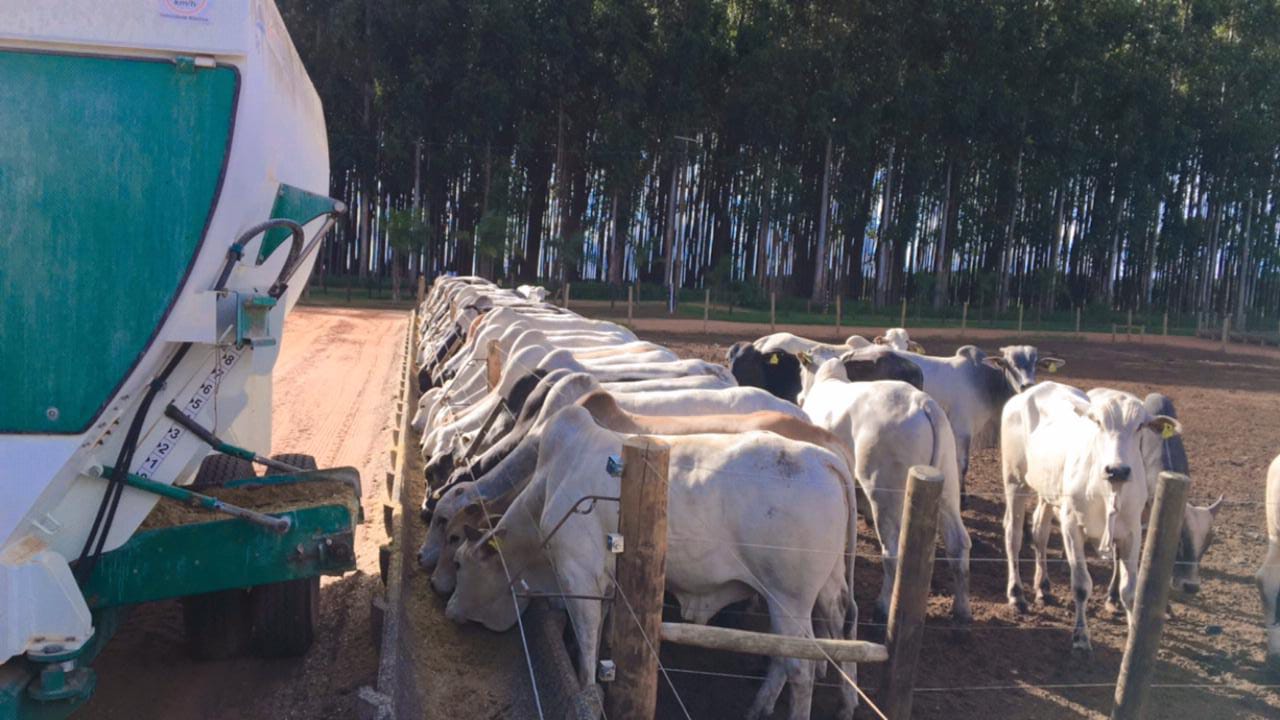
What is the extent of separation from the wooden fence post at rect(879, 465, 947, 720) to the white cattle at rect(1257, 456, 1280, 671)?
404cm

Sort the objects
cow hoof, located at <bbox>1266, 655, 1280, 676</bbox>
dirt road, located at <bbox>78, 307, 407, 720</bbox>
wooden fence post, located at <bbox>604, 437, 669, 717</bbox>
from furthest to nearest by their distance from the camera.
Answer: cow hoof, located at <bbox>1266, 655, 1280, 676</bbox>, dirt road, located at <bbox>78, 307, 407, 720</bbox>, wooden fence post, located at <bbox>604, 437, 669, 717</bbox>

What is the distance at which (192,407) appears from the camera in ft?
17.1

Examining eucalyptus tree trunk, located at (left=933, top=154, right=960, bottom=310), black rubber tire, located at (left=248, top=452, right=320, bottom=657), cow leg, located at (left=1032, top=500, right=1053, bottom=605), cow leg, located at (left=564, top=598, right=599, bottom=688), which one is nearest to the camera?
cow leg, located at (left=564, top=598, right=599, bottom=688)

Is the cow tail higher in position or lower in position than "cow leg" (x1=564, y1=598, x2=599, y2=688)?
higher

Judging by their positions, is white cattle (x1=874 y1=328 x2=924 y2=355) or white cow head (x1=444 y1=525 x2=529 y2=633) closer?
white cow head (x1=444 y1=525 x2=529 y2=633)

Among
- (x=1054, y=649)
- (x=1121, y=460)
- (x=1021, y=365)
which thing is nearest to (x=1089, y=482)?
(x=1121, y=460)

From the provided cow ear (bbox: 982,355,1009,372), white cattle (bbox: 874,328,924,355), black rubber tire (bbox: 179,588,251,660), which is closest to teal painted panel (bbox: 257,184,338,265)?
black rubber tire (bbox: 179,588,251,660)

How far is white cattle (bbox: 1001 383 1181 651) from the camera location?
289 inches

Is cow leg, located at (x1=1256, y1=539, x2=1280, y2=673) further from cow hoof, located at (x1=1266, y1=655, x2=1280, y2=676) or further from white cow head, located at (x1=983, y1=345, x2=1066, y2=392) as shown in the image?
white cow head, located at (x1=983, y1=345, x2=1066, y2=392)

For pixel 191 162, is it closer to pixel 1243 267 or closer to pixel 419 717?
pixel 419 717

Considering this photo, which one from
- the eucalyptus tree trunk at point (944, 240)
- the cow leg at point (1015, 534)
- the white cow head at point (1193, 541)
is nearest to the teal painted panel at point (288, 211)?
the cow leg at point (1015, 534)

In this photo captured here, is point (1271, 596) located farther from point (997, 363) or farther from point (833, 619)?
point (997, 363)

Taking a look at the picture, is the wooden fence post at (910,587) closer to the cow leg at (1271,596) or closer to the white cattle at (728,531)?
the white cattle at (728,531)

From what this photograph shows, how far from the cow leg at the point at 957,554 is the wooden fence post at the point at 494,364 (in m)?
4.00
